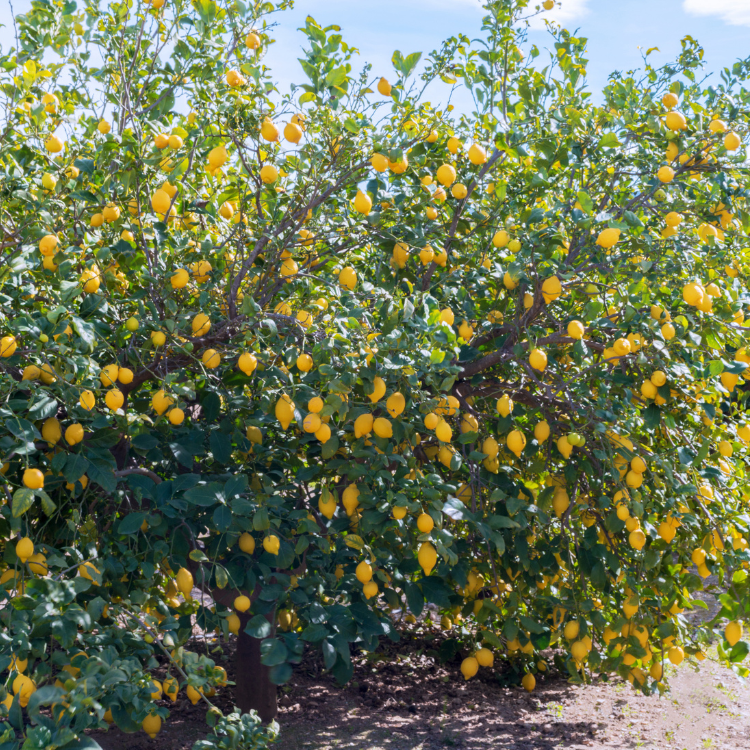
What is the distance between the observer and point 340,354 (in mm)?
2201

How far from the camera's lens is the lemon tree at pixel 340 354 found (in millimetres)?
2184

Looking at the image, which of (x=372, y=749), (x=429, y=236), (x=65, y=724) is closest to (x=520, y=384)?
(x=429, y=236)

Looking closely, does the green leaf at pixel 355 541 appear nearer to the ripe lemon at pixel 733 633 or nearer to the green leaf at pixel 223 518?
the green leaf at pixel 223 518

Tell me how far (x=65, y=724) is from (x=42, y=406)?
87 cm

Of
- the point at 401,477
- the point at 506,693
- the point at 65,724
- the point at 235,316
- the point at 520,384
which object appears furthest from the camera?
the point at 506,693

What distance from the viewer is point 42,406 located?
2084 mm

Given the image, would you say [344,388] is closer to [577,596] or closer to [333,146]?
[333,146]

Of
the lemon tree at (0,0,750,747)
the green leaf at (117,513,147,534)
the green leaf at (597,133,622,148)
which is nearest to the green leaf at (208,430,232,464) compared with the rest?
the lemon tree at (0,0,750,747)

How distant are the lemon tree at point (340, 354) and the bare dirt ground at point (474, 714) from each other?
0.63 meters

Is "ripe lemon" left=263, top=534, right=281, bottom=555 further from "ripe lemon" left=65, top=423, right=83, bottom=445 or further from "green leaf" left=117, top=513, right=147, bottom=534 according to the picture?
"ripe lemon" left=65, top=423, right=83, bottom=445

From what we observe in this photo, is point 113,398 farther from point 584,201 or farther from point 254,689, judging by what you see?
point 254,689

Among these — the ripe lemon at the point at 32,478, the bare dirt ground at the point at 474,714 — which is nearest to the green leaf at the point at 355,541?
the ripe lemon at the point at 32,478

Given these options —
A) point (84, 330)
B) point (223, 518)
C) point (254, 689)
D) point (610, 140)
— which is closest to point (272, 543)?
point (223, 518)

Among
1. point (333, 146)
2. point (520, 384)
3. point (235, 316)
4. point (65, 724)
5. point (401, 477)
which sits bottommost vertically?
point (65, 724)
